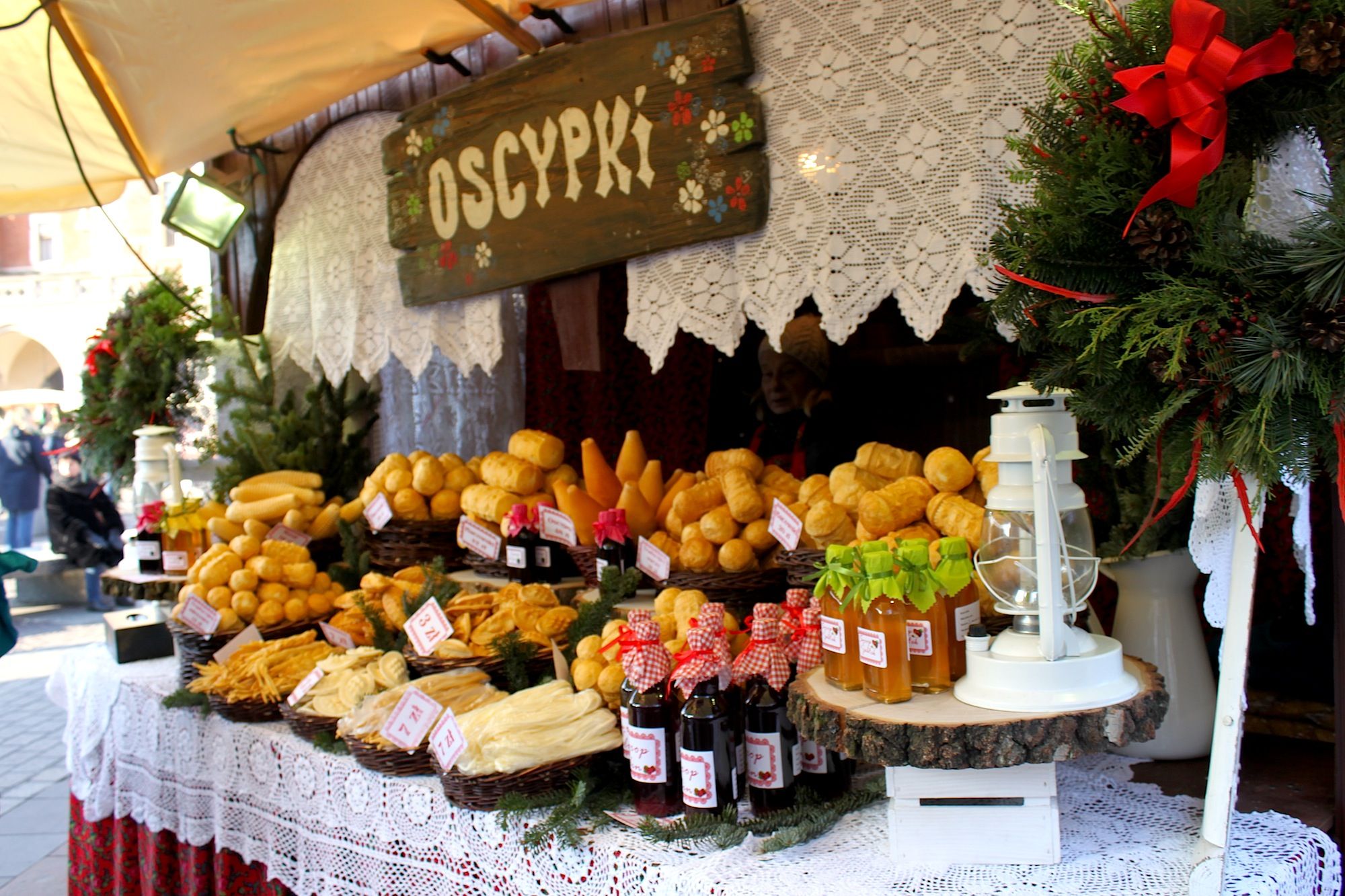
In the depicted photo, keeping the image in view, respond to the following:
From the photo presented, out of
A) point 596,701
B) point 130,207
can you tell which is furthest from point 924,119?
point 130,207

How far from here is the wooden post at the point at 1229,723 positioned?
139cm

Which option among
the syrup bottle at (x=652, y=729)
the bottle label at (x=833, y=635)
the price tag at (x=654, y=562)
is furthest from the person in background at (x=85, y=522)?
the bottle label at (x=833, y=635)

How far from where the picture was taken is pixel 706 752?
1747mm

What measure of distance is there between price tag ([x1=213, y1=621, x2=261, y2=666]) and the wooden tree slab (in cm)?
199

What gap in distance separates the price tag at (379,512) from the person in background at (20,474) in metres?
8.70

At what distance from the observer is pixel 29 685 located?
6734 mm

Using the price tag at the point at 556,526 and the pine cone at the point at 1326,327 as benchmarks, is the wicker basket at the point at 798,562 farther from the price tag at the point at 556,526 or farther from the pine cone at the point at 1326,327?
the pine cone at the point at 1326,327

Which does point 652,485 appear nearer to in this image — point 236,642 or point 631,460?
point 631,460

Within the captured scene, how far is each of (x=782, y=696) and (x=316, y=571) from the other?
7.15 feet

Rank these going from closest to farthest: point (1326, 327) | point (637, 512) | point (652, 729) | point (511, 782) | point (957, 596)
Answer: point (1326, 327)
point (957, 596)
point (652, 729)
point (511, 782)
point (637, 512)

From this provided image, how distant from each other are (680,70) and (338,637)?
1.85m

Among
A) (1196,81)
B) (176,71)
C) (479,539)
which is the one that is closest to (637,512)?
(479,539)

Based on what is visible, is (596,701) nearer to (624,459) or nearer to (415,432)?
(624,459)

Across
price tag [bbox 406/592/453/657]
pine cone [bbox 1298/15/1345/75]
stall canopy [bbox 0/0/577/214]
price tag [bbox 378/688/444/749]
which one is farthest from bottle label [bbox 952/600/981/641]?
stall canopy [bbox 0/0/577/214]
